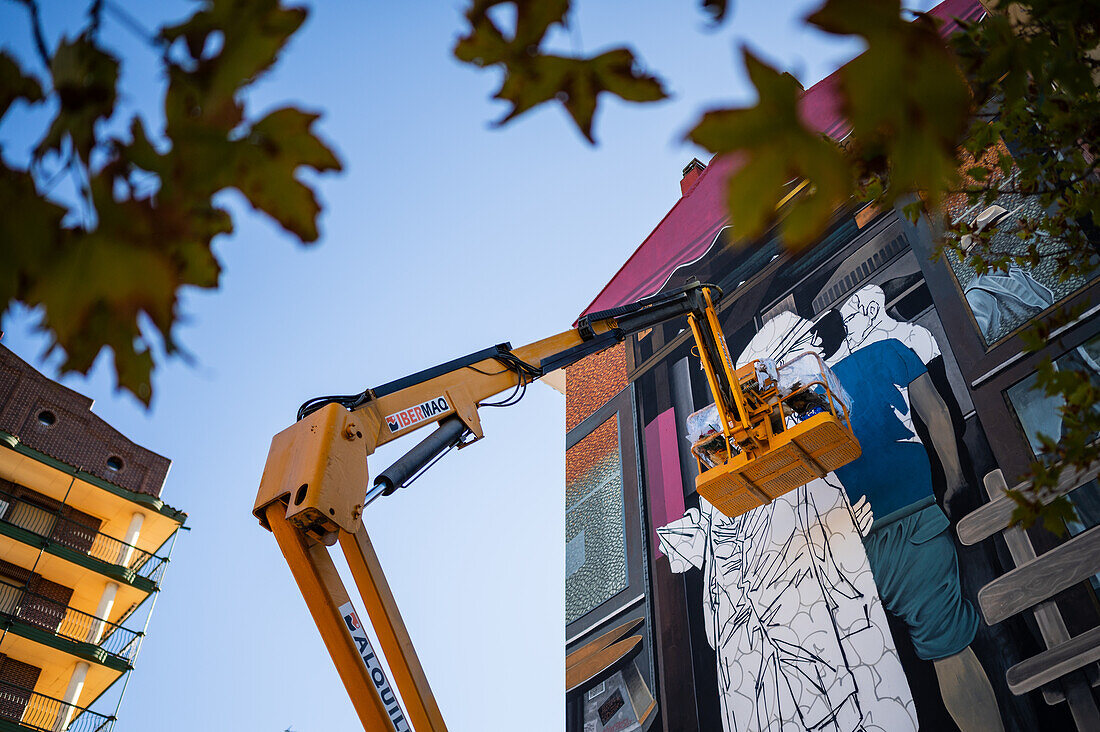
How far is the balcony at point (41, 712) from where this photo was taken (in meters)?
17.2

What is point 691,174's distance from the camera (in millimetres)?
18281

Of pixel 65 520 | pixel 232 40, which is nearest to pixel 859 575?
pixel 232 40

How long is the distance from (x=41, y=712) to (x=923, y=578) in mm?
17862

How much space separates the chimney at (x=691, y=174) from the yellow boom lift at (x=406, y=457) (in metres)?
7.20

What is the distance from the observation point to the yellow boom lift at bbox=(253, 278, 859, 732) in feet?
23.2

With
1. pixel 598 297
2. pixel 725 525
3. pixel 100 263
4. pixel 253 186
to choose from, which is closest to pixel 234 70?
pixel 253 186

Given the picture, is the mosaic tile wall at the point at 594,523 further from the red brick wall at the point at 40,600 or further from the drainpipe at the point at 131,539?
the red brick wall at the point at 40,600

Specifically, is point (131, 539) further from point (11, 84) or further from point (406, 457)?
point (11, 84)

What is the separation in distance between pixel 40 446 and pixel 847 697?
61.0 feet

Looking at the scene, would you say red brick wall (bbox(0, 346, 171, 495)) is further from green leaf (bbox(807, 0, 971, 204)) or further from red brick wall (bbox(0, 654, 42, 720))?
→ green leaf (bbox(807, 0, 971, 204))

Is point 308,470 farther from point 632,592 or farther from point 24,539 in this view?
point 24,539

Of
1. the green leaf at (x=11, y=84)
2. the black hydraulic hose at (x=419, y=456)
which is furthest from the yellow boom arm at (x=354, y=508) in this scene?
the green leaf at (x=11, y=84)

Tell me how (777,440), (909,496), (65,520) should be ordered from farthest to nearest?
(65,520) → (909,496) → (777,440)

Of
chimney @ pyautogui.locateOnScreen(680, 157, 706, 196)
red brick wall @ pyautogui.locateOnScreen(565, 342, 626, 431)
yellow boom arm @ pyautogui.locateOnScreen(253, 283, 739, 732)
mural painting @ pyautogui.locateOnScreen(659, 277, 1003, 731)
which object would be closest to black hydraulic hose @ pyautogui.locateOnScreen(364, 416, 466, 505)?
yellow boom arm @ pyautogui.locateOnScreen(253, 283, 739, 732)
